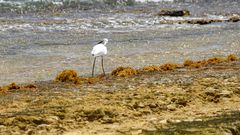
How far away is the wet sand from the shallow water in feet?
12.5

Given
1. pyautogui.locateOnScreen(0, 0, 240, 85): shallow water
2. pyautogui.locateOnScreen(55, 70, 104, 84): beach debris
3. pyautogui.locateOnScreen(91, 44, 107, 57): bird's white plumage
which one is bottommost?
pyautogui.locateOnScreen(0, 0, 240, 85): shallow water

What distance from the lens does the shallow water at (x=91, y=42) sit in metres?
16.5

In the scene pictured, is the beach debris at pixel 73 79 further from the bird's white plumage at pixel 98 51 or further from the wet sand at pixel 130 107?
the bird's white plumage at pixel 98 51

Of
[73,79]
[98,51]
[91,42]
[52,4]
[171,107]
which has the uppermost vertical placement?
[98,51]

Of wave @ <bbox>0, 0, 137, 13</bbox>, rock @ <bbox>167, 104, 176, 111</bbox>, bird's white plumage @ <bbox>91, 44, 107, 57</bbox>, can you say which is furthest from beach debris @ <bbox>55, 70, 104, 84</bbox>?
wave @ <bbox>0, 0, 137, 13</bbox>

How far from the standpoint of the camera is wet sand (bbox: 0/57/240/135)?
24.7 ft

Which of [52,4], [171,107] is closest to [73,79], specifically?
[171,107]

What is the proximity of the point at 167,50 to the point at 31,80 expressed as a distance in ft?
25.1

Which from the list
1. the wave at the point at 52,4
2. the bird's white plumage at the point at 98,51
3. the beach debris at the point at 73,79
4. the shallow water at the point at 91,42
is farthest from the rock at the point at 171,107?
the wave at the point at 52,4

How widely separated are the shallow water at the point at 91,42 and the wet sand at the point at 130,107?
3812 mm

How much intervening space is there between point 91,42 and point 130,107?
14917mm

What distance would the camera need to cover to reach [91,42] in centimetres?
2342

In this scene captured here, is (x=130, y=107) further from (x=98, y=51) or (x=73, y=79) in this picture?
(x=98, y=51)

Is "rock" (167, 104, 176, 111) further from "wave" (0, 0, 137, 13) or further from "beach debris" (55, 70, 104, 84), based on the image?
"wave" (0, 0, 137, 13)
